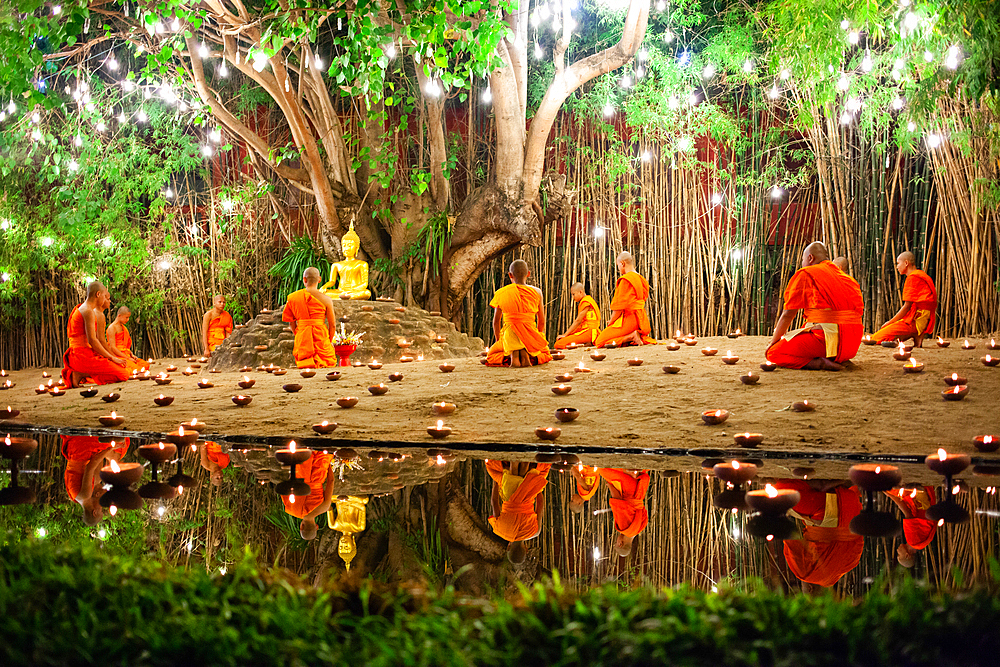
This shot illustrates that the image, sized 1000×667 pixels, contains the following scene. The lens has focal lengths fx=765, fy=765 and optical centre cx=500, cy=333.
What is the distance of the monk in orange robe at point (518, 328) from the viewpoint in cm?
747

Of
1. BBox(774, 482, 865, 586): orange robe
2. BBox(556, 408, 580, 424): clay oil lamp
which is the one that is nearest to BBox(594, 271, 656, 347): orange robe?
BBox(556, 408, 580, 424): clay oil lamp

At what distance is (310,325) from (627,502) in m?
5.96

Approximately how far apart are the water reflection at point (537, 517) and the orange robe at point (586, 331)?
17.8 feet

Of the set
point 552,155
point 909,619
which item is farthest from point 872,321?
point 909,619

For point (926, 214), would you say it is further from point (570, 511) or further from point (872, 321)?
point (570, 511)

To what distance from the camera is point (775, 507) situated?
285 cm

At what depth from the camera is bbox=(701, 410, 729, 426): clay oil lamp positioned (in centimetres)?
475

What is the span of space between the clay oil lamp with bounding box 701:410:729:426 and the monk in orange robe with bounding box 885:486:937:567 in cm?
145

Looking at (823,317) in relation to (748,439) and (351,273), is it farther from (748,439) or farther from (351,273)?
(351,273)

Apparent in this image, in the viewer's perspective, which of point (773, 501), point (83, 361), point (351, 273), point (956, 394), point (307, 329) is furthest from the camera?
point (351, 273)

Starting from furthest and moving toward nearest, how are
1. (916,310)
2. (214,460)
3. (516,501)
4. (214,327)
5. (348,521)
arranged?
(214,327) → (916,310) → (214,460) → (516,501) → (348,521)

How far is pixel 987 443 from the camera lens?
3902 millimetres

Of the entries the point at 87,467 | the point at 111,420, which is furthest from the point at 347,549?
the point at 111,420

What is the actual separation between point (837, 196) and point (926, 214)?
3.51 feet
